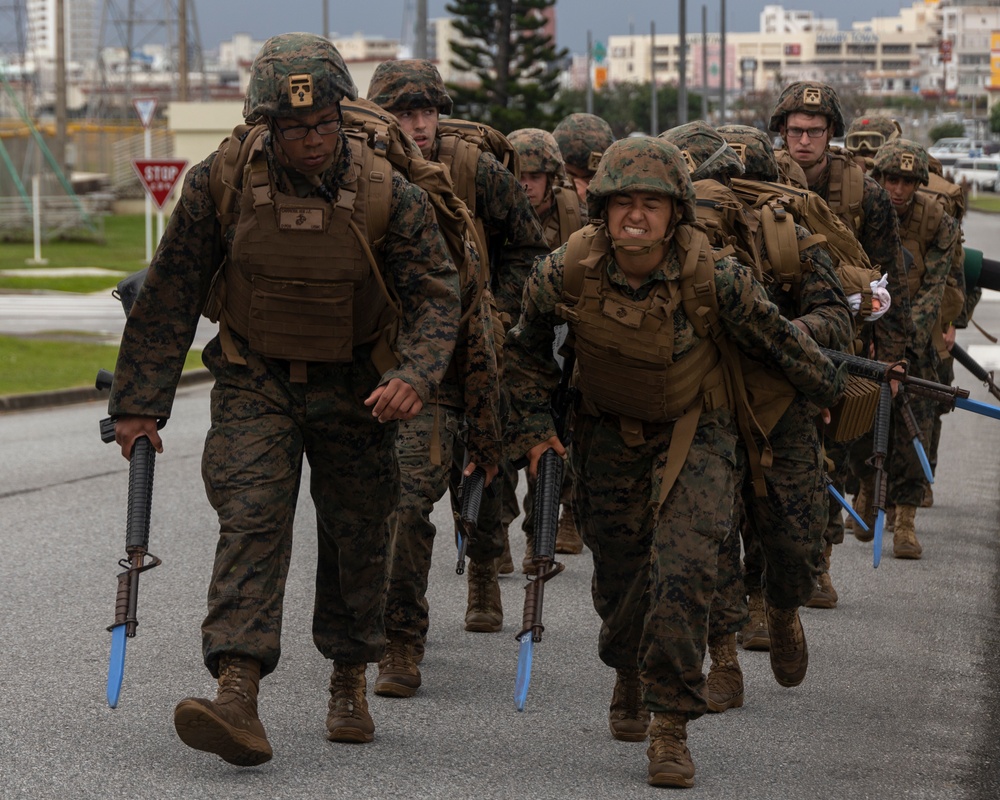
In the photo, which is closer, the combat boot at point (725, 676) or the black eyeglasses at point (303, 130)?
the black eyeglasses at point (303, 130)

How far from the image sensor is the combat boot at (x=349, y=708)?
5.64 meters

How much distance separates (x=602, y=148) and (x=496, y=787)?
5.14 metres

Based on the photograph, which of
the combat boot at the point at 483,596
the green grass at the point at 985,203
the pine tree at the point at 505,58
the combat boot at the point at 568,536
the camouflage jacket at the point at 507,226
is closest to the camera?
the camouflage jacket at the point at 507,226

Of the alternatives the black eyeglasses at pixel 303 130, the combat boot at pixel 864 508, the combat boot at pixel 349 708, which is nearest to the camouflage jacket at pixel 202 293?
the black eyeglasses at pixel 303 130

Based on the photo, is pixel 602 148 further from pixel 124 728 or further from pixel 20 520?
pixel 124 728

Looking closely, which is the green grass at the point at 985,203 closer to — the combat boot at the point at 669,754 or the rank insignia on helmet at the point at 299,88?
the combat boot at the point at 669,754

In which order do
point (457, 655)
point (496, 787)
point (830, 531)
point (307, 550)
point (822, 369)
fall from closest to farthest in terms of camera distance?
point (496, 787) → point (822, 369) → point (457, 655) → point (830, 531) → point (307, 550)

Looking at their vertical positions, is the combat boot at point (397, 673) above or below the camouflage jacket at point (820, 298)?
below

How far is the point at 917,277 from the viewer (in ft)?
31.3

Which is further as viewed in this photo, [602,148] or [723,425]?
[602,148]

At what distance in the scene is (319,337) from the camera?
5.34 meters

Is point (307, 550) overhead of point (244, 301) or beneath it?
beneath

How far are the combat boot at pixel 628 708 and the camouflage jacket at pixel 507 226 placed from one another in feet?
7.14

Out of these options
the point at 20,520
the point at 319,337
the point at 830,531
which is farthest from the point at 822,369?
the point at 20,520
